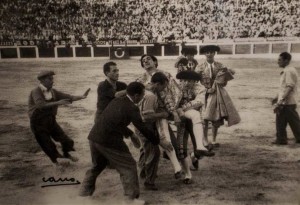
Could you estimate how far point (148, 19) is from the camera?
3.91 metres

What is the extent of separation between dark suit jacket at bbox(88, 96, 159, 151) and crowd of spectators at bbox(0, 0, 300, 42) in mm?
1269

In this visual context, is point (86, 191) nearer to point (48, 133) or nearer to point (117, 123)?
point (117, 123)

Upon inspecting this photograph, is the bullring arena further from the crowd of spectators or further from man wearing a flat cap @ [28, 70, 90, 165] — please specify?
man wearing a flat cap @ [28, 70, 90, 165]

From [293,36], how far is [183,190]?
5.89 feet

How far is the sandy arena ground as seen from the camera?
281 centimetres

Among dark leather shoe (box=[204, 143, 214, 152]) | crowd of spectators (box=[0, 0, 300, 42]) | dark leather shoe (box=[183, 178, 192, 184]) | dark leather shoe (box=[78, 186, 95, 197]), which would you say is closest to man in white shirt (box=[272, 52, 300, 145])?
crowd of spectators (box=[0, 0, 300, 42])

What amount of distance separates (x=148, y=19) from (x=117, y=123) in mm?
1673

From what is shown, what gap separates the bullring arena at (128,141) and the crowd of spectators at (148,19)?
38 mm

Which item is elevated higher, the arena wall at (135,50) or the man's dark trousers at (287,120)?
the arena wall at (135,50)

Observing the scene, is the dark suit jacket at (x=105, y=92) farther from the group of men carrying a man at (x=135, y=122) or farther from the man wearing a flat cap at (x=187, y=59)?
the man wearing a flat cap at (x=187, y=59)

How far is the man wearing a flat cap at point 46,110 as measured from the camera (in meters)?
3.02

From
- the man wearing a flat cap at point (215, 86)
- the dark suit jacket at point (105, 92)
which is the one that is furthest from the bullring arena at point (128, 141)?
the dark suit jacket at point (105, 92)

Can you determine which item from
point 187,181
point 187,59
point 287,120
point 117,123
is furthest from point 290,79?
point 117,123

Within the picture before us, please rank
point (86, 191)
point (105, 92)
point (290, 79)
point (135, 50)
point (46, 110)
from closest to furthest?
1. point (86, 191)
2. point (105, 92)
3. point (46, 110)
4. point (290, 79)
5. point (135, 50)
